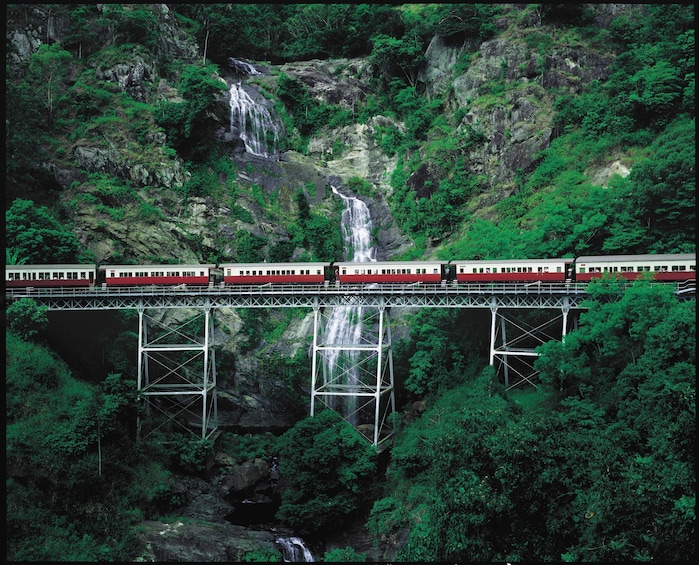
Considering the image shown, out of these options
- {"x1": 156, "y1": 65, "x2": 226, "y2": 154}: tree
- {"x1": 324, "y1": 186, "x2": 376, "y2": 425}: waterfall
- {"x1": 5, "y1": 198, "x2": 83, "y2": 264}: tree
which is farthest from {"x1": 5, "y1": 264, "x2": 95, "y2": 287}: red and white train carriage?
{"x1": 156, "y1": 65, "x2": 226, "y2": 154}: tree

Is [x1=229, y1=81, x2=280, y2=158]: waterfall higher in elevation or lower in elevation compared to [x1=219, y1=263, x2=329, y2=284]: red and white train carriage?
higher

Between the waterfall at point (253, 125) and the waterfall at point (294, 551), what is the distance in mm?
42336

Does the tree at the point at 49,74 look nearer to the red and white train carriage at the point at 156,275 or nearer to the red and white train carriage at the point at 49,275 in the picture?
the red and white train carriage at the point at 49,275

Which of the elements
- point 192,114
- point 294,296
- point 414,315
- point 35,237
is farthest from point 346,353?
point 192,114

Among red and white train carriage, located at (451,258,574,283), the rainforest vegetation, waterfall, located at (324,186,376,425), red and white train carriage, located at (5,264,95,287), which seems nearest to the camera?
the rainforest vegetation

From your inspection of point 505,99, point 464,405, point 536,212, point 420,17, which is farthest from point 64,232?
point 420,17

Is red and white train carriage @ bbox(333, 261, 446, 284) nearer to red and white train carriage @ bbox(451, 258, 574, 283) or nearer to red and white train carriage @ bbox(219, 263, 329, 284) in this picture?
red and white train carriage @ bbox(451, 258, 574, 283)

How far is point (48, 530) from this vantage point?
Answer: 34.6 m

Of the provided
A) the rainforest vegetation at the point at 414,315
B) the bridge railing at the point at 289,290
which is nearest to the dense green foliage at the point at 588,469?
the rainforest vegetation at the point at 414,315

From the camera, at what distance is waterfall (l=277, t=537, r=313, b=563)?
123ft

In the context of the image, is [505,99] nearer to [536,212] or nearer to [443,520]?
[536,212]

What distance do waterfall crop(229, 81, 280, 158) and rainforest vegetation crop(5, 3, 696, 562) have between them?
2.33m

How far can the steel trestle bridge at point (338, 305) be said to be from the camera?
4562 cm

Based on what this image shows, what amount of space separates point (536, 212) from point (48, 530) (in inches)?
1584
